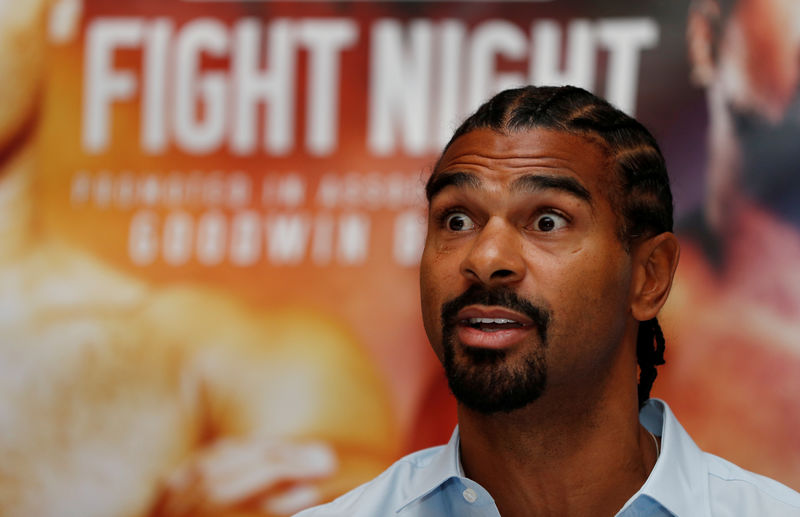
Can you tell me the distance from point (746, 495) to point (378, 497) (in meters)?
0.63

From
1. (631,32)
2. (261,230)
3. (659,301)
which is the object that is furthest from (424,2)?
(659,301)

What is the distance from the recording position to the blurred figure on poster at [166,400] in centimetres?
280

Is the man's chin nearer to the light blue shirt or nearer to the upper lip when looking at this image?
the upper lip

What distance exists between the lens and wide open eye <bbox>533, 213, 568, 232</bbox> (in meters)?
1.52

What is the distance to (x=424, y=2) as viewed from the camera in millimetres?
2889

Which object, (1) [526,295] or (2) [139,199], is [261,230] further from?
(1) [526,295]

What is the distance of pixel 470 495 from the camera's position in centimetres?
157

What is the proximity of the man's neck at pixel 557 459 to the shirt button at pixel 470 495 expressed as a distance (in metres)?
0.04

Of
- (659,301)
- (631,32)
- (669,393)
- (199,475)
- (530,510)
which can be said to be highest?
(631,32)

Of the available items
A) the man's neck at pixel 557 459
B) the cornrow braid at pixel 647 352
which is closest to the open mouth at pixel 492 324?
the man's neck at pixel 557 459

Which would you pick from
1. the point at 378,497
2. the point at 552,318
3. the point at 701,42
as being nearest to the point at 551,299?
the point at 552,318

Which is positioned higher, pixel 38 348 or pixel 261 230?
pixel 261 230

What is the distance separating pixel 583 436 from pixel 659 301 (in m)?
0.27

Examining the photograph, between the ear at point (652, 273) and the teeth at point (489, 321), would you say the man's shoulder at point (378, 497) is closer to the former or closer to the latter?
the teeth at point (489, 321)
